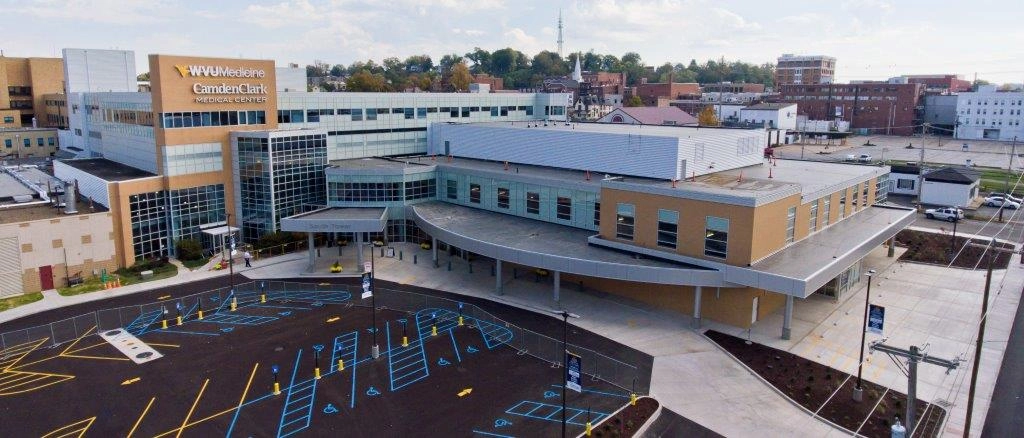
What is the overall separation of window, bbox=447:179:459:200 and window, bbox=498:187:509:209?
5371 millimetres

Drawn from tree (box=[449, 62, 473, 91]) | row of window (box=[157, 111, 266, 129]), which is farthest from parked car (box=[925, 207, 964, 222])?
tree (box=[449, 62, 473, 91])

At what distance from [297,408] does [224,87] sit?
34.9 metres

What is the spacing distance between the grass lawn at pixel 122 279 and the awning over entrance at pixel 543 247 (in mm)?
18470

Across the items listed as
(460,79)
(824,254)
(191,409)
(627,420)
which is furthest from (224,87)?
(460,79)

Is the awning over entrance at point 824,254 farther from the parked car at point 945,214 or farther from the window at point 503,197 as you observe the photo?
the window at point 503,197

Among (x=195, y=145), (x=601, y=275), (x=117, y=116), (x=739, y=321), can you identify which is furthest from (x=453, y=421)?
(x=117, y=116)

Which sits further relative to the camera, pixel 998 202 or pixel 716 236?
pixel 998 202

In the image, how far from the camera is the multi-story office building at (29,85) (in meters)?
102

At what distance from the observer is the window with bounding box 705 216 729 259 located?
1414 inches

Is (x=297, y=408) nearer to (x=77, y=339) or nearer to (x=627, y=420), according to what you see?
(x=627, y=420)

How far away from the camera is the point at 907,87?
143375mm

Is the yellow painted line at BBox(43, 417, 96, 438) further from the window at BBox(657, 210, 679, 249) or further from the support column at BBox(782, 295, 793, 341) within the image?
the support column at BBox(782, 295, 793, 341)

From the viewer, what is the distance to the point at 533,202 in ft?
161

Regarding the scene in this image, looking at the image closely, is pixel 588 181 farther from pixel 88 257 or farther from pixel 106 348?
pixel 88 257
